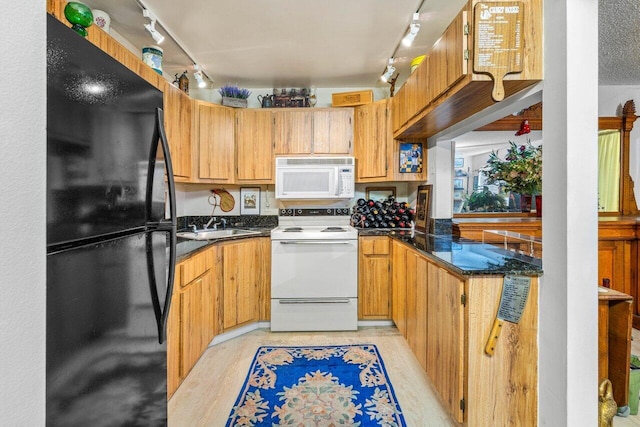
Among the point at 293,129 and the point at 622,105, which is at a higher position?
the point at 622,105

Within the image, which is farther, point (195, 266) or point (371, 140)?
point (371, 140)

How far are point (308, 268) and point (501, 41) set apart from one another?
221 centimetres

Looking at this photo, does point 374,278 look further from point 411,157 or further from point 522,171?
point 522,171

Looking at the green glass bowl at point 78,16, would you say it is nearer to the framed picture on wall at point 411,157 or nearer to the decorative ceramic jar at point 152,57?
the decorative ceramic jar at point 152,57

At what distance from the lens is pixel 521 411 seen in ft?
4.99

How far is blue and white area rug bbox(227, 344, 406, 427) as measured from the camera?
1805 mm

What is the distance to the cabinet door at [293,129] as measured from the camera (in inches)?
132

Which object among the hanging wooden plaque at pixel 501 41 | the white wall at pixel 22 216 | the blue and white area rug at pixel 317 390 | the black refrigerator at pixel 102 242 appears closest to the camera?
the white wall at pixel 22 216

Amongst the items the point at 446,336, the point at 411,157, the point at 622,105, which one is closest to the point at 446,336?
the point at 446,336

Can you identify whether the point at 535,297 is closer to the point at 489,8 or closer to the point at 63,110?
the point at 489,8

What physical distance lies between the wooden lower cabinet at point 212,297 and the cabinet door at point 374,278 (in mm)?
905

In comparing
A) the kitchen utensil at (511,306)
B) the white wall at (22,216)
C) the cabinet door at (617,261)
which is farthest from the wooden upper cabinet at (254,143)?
the cabinet door at (617,261)

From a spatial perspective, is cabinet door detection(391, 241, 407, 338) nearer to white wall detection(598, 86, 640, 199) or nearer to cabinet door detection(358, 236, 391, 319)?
cabinet door detection(358, 236, 391, 319)

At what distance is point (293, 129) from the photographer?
3.35m
